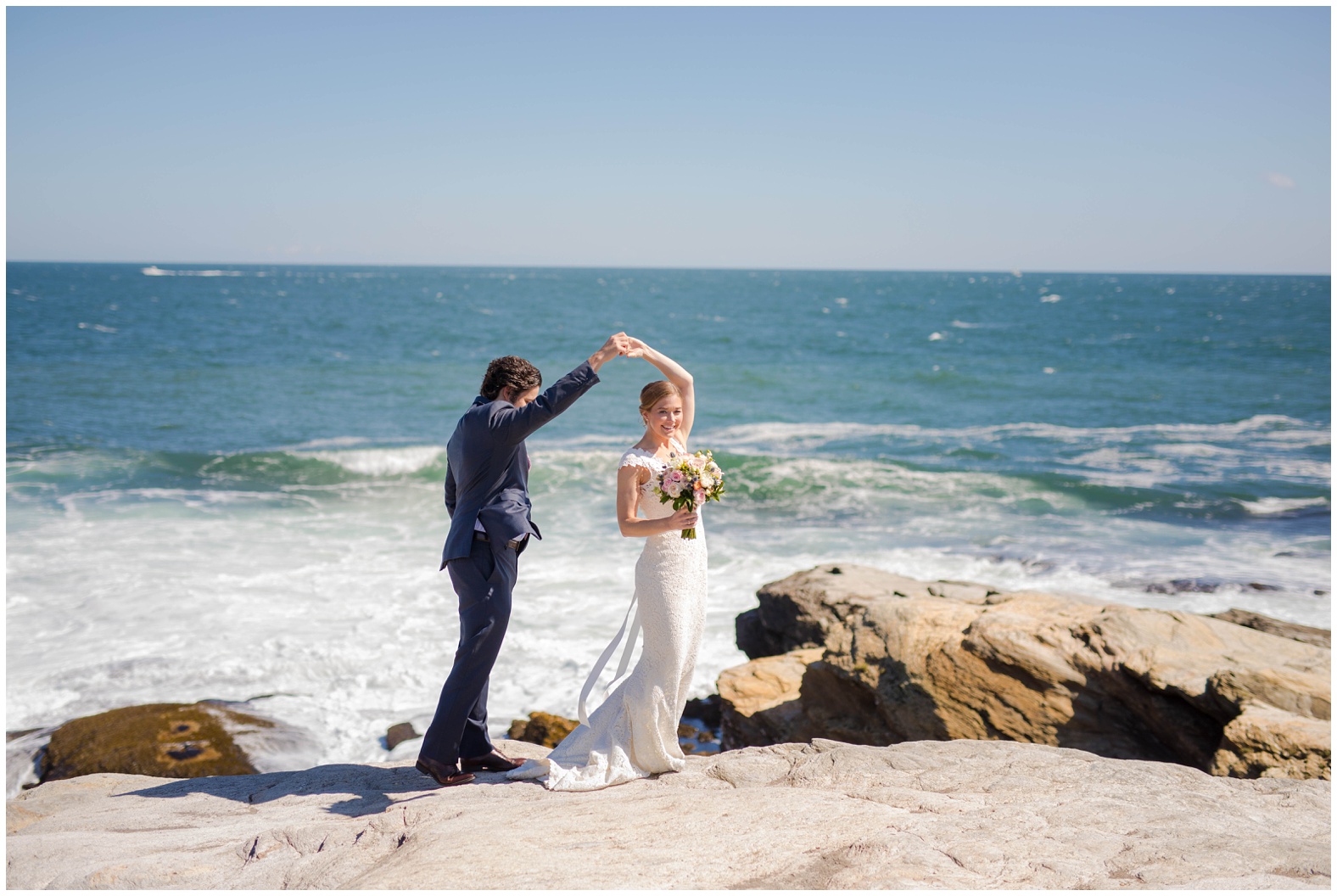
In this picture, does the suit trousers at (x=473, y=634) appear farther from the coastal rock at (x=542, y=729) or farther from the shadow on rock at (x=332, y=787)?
the coastal rock at (x=542, y=729)

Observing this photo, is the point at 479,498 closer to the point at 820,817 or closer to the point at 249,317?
the point at 820,817

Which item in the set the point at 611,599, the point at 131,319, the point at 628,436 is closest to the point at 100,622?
the point at 611,599

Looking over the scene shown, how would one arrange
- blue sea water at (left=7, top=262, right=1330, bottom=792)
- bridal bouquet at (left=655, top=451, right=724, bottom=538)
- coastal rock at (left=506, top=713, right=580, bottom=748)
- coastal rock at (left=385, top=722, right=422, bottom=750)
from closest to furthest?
bridal bouquet at (left=655, top=451, right=724, bottom=538) < coastal rock at (left=506, top=713, right=580, bottom=748) < coastal rock at (left=385, top=722, right=422, bottom=750) < blue sea water at (left=7, top=262, right=1330, bottom=792)

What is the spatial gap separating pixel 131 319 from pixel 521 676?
59269 mm

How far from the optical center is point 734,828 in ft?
12.7

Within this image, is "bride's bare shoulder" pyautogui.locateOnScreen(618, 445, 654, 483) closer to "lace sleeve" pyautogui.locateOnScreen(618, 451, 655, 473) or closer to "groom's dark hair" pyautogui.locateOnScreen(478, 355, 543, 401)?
"lace sleeve" pyautogui.locateOnScreen(618, 451, 655, 473)

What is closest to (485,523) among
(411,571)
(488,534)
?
(488,534)

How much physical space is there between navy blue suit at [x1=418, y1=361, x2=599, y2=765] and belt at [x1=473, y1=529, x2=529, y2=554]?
0.5 inches

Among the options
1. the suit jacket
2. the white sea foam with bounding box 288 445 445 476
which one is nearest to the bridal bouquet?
the suit jacket

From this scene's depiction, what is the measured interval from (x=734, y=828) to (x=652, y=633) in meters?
1.15

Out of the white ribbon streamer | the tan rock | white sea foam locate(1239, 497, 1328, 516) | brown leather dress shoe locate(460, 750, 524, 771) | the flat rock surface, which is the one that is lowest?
the tan rock

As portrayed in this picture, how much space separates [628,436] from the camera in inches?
982

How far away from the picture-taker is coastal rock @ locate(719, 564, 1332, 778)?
5.83 meters

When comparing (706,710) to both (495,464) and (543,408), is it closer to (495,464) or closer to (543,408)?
(495,464)
